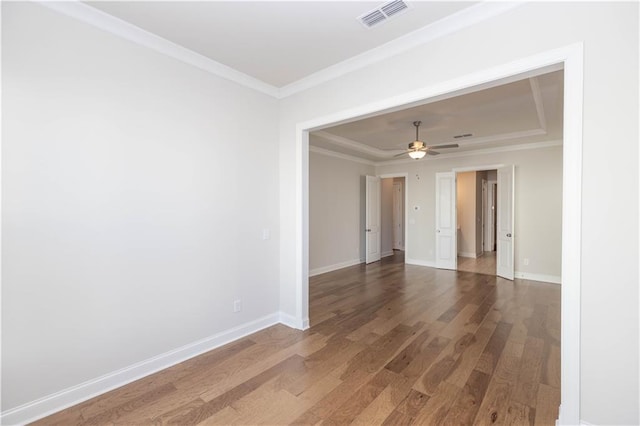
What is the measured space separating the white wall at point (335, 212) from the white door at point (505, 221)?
3.18m

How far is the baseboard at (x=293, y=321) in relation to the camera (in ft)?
11.6

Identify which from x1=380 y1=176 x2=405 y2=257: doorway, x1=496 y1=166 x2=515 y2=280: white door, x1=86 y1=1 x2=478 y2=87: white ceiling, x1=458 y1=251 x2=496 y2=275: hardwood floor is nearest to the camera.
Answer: x1=86 y1=1 x2=478 y2=87: white ceiling

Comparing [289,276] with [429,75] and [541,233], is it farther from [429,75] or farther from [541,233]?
[541,233]

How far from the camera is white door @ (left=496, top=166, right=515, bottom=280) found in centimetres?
605

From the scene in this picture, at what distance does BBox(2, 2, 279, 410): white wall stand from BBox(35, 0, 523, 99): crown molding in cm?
8

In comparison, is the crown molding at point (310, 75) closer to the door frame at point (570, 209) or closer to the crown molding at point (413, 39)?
the crown molding at point (413, 39)

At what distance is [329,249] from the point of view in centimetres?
688

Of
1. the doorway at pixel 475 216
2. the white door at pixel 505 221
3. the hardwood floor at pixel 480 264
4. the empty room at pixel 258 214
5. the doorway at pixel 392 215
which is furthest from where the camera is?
the doorway at pixel 392 215

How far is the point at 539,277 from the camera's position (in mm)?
6020

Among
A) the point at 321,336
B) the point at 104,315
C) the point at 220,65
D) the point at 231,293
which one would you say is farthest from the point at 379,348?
the point at 220,65

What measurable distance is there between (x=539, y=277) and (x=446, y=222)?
213cm

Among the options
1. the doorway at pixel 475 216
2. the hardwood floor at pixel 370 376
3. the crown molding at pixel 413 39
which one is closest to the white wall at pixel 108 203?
the hardwood floor at pixel 370 376

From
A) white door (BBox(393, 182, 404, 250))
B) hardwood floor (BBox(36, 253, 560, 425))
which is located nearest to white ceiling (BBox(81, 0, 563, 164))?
hardwood floor (BBox(36, 253, 560, 425))

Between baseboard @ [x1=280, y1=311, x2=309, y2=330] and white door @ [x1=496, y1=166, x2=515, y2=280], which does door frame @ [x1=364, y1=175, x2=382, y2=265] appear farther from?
baseboard @ [x1=280, y1=311, x2=309, y2=330]
